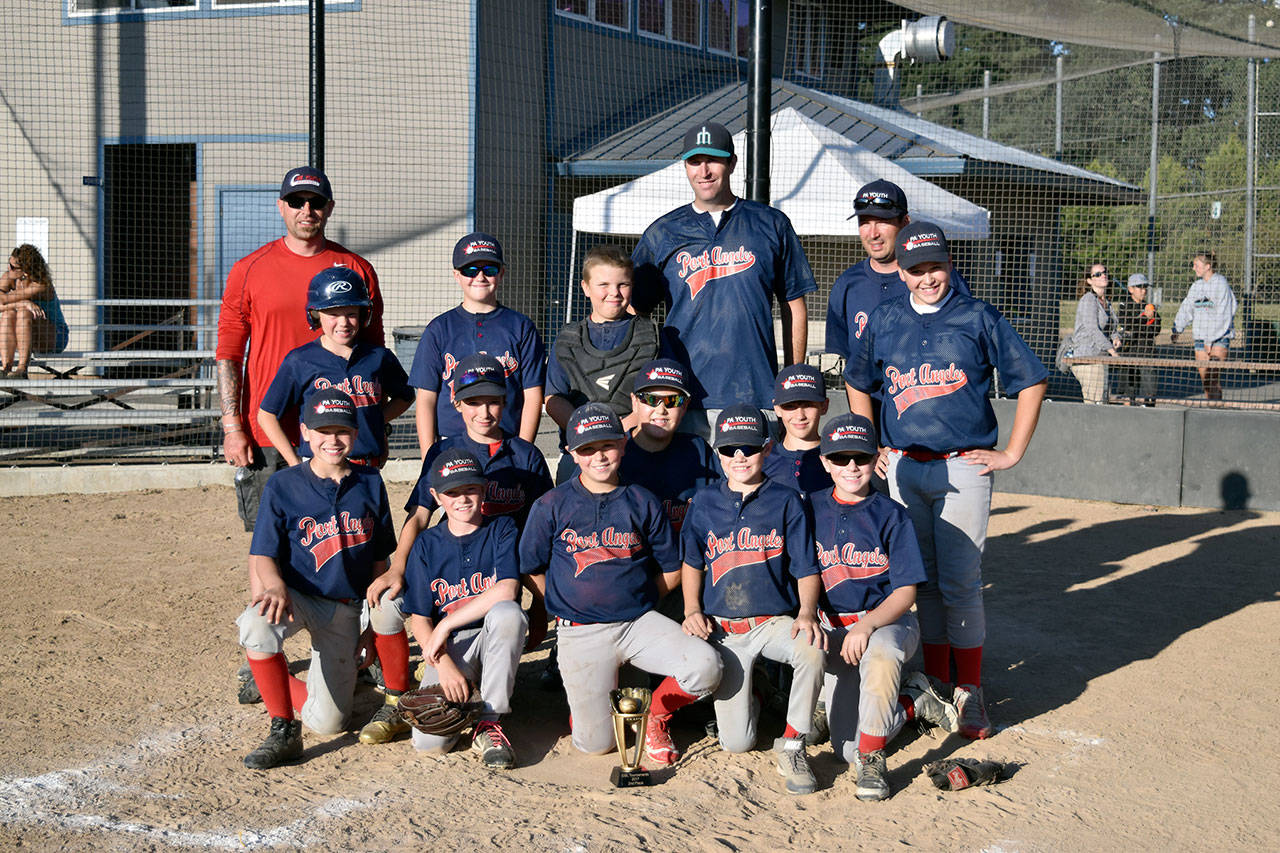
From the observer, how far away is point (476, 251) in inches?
178

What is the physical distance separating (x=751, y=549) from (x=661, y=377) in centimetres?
69

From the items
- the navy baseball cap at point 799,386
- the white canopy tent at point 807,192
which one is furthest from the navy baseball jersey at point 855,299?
the white canopy tent at point 807,192

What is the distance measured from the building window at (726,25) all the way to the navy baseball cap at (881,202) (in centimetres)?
1035

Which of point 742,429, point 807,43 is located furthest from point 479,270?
point 807,43

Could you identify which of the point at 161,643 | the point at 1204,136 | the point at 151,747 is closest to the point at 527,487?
the point at 151,747

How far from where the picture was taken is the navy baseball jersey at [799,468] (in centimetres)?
428

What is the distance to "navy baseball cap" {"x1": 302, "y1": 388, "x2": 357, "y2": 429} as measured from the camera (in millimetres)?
4008

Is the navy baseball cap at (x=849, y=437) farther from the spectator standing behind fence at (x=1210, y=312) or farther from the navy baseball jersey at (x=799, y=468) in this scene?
the spectator standing behind fence at (x=1210, y=312)

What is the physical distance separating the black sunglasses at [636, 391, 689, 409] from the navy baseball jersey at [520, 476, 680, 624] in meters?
0.33

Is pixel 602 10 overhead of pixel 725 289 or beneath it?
overhead

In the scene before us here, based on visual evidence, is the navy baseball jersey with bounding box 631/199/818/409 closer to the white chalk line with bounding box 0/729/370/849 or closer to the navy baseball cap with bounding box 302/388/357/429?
the navy baseball cap with bounding box 302/388/357/429

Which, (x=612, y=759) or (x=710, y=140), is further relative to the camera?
(x=710, y=140)

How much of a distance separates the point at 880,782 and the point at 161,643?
3201 millimetres

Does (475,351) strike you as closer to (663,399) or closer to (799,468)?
(663,399)
